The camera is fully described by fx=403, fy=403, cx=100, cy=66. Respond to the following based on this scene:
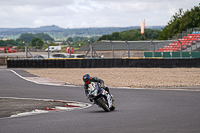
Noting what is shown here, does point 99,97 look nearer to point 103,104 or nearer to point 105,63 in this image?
point 103,104

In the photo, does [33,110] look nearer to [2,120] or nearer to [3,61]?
[2,120]

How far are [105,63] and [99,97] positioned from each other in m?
23.6

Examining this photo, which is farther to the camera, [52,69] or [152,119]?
[52,69]

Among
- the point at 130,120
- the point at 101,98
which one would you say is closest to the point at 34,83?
the point at 101,98

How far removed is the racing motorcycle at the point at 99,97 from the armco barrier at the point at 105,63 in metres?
22.2

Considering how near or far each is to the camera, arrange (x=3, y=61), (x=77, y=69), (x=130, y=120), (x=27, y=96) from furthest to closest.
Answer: (x=3, y=61), (x=77, y=69), (x=27, y=96), (x=130, y=120)

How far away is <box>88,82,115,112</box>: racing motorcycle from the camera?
37.3ft

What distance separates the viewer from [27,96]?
667 inches

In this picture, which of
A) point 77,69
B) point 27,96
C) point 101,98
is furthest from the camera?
point 77,69

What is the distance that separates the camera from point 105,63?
35062 mm

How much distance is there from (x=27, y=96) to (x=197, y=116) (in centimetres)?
867

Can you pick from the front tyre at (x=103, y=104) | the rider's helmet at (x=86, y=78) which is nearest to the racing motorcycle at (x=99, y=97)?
the front tyre at (x=103, y=104)

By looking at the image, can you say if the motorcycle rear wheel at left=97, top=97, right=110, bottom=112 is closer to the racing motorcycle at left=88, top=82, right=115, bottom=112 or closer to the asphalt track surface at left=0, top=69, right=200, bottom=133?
the racing motorcycle at left=88, top=82, right=115, bottom=112

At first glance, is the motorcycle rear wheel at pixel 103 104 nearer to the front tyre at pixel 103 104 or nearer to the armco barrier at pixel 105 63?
the front tyre at pixel 103 104
